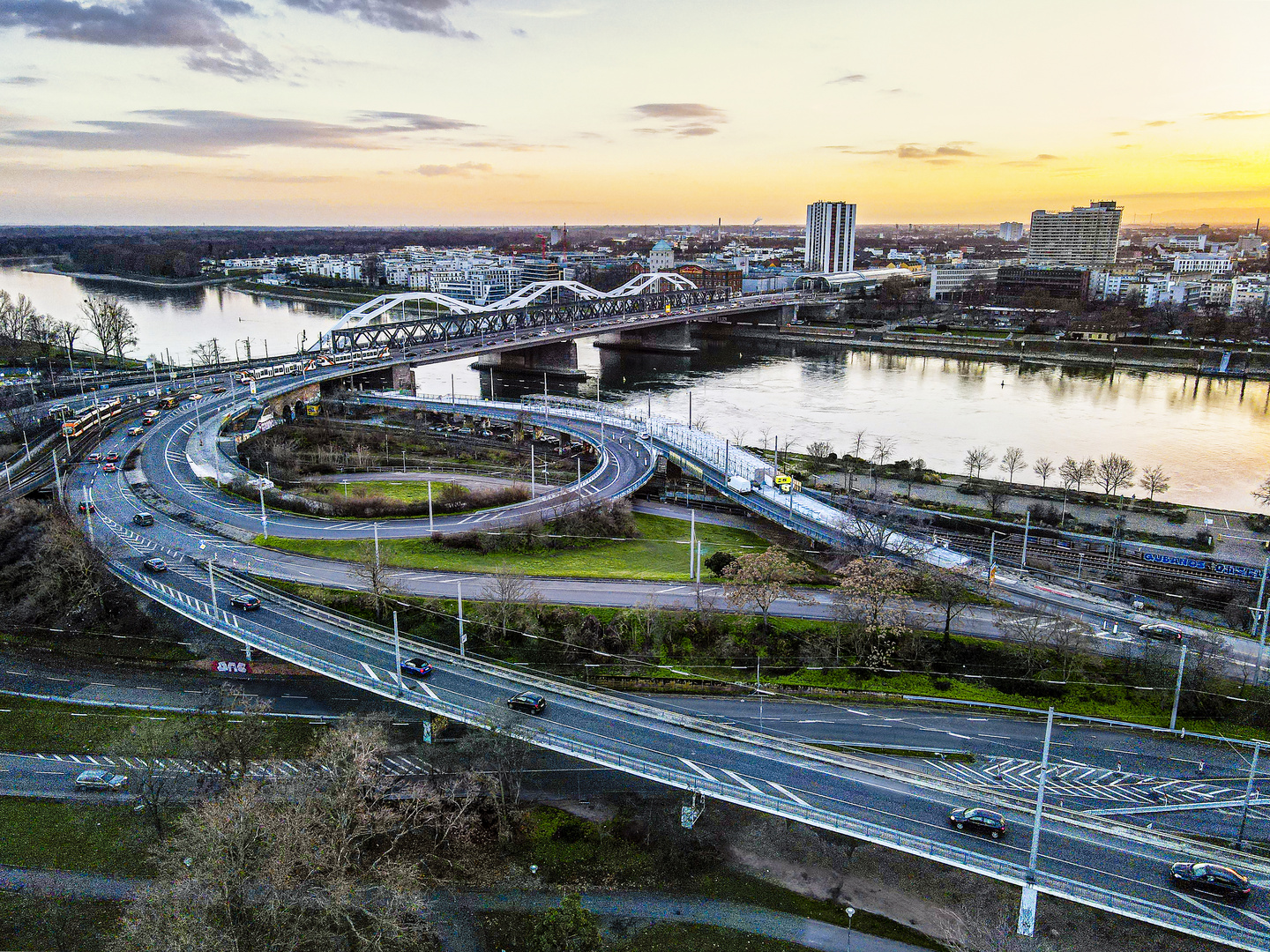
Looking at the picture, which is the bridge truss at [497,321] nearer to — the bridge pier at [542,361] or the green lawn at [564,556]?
the bridge pier at [542,361]

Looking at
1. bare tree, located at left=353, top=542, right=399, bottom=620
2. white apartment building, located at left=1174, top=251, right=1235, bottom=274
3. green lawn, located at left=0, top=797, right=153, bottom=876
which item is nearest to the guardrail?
bare tree, located at left=353, top=542, right=399, bottom=620

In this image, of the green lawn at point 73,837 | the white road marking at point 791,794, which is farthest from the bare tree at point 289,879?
the white road marking at point 791,794

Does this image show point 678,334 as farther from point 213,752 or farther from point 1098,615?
point 213,752

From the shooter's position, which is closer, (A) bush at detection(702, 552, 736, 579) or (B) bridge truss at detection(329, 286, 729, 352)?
(A) bush at detection(702, 552, 736, 579)

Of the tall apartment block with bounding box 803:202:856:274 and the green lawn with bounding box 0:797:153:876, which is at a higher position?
the tall apartment block with bounding box 803:202:856:274

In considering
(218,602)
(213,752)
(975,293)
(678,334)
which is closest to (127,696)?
(218,602)

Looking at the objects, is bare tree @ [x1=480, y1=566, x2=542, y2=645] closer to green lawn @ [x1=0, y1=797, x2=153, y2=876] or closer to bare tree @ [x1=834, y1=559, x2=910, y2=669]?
bare tree @ [x1=834, y1=559, x2=910, y2=669]
